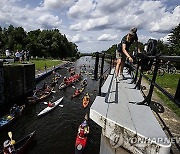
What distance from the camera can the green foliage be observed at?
8438 cm

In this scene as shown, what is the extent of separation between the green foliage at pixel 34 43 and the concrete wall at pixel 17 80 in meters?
47.3

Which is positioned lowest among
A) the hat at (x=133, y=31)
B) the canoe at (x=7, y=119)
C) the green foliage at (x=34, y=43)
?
the canoe at (x=7, y=119)

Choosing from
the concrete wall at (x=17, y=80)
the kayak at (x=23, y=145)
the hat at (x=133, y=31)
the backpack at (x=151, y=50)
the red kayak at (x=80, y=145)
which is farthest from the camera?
the concrete wall at (x=17, y=80)

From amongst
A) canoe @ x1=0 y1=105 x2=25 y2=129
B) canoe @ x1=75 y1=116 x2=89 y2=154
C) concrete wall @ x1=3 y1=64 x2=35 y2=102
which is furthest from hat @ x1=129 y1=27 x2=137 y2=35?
concrete wall @ x1=3 y1=64 x2=35 y2=102

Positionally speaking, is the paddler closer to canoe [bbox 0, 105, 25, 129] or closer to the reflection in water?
the reflection in water

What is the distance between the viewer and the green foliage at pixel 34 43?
8438 cm

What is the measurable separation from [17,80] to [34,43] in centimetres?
6728

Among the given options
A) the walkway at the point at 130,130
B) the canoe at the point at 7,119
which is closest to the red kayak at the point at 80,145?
the canoe at the point at 7,119

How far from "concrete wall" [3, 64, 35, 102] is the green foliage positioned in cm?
4727

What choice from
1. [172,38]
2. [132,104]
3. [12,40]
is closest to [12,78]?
[132,104]

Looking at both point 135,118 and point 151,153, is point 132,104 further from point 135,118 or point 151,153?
point 151,153

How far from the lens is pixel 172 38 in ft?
218

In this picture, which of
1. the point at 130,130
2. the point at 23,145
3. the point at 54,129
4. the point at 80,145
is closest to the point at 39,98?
the point at 54,129

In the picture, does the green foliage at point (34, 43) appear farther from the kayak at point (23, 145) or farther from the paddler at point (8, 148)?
the paddler at point (8, 148)
